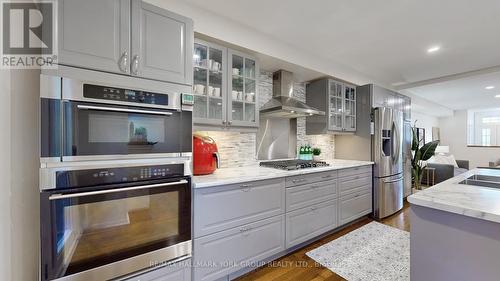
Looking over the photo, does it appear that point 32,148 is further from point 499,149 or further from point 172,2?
point 499,149

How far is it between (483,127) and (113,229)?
12.2 m

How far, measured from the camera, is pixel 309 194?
94.8 inches

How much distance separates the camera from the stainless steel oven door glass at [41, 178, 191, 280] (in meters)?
1.10

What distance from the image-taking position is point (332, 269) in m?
2.03

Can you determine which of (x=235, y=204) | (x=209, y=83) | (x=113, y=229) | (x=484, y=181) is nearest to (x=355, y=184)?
(x=484, y=181)

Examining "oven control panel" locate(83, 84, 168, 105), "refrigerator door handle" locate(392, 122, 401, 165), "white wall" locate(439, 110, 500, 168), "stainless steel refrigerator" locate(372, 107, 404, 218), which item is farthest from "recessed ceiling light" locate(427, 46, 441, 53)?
"white wall" locate(439, 110, 500, 168)

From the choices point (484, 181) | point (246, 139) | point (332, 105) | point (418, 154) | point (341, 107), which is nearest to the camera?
point (484, 181)

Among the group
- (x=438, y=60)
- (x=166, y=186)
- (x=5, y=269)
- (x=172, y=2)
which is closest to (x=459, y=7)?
(x=438, y=60)

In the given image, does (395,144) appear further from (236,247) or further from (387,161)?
(236,247)

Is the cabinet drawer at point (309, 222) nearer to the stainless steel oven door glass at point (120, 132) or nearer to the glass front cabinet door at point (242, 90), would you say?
the glass front cabinet door at point (242, 90)

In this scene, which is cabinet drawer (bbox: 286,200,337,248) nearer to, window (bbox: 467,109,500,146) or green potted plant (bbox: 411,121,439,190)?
green potted plant (bbox: 411,121,439,190)

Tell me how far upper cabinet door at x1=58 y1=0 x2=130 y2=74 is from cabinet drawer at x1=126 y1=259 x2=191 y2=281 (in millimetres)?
1317

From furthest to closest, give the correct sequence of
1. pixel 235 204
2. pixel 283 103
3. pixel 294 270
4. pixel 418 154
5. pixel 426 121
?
pixel 426 121
pixel 418 154
pixel 283 103
pixel 294 270
pixel 235 204

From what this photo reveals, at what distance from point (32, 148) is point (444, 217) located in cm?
239
